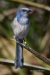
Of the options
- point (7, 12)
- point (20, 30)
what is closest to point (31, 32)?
point (7, 12)

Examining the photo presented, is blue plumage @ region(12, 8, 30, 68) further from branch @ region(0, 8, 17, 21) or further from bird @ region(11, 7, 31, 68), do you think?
branch @ region(0, 8, 17, 21)

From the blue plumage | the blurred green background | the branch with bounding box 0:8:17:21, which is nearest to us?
the blue plumage

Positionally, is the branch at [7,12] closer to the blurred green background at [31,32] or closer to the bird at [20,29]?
the blurred green background at [31,32]

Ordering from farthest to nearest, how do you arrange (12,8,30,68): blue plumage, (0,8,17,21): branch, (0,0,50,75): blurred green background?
(0,8,17,21): branch
(0,0,50,75): blurred green background
(12,8,30,68): blue plumage

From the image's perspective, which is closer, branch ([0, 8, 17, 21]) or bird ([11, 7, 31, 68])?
bird ([11, 7, 31, 68])

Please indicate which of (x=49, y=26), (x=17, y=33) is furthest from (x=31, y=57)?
(x=17, y=33)

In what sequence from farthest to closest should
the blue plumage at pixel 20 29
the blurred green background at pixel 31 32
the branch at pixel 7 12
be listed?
the branch at pixel 7 12, the blurred green background at pixel 31 32, the blue plumage at pixel 20 29

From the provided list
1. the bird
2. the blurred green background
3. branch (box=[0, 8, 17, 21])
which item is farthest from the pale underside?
branch (box=[0, 8, 17, 21])

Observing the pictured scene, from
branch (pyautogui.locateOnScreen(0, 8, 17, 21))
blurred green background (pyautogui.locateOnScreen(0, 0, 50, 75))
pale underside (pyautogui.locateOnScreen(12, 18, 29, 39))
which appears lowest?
blurred green background (pyautogui.locateOnScreen(0, 0, 50, 75))

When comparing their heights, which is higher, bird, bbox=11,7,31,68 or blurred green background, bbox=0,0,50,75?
bird, bbox=11,7,31,68

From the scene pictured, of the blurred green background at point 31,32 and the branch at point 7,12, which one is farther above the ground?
the branch at point 7,12

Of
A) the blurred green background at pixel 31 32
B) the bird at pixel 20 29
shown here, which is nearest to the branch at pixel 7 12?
the blurred green background at pixel 31 32
